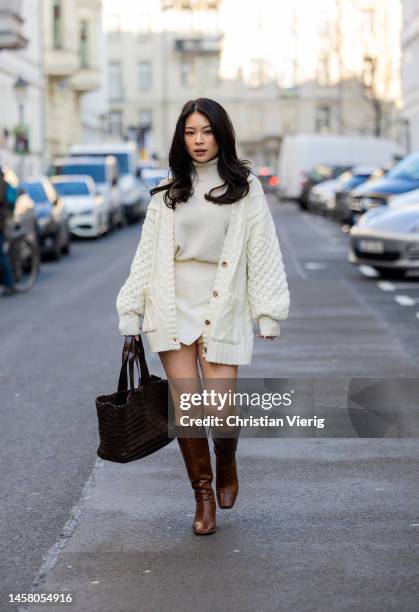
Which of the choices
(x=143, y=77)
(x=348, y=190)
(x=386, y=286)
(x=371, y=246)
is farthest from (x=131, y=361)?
(x=143, y=77)

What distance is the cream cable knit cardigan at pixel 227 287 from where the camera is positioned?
5375 mm

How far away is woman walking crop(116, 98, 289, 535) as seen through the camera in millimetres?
5375

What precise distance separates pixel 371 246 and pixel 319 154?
3676 cm

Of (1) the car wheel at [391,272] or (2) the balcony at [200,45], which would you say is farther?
(2) the balcony at [200,45]

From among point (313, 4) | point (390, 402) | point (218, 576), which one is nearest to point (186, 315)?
point (218, 576)

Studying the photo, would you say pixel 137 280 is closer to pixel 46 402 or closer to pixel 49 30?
pixel 46 402

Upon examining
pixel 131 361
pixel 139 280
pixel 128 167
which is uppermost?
pixel 139 280

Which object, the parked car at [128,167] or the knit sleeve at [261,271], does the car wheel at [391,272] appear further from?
the parked car at [128,167]

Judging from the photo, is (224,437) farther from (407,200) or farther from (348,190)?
(348,190)

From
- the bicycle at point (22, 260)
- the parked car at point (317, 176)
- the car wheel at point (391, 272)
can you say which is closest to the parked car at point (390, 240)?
the car wheel at point (391, 272)

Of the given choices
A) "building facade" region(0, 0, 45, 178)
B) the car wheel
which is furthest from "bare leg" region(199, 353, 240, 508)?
"building facade" region(0, 0, 45, 178)

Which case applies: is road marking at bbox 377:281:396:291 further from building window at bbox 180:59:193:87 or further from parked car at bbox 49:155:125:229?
building window at bbox 180:59:193:87

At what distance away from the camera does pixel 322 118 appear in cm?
11475

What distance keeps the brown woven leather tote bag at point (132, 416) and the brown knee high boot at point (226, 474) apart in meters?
0.23
